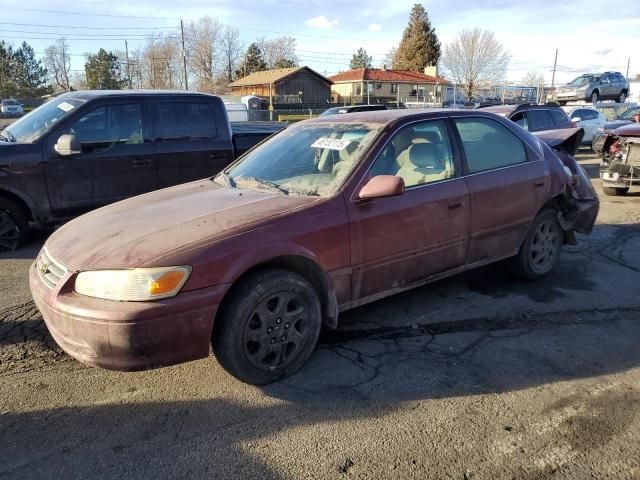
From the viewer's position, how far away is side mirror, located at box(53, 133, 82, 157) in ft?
19.3

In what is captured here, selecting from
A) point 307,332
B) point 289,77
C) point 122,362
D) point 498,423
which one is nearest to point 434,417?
point 498,423

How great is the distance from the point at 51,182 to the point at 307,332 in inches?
168

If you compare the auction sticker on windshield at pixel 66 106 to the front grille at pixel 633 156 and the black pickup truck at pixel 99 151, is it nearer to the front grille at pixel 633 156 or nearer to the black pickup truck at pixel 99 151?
the black pickup truck at pixel 99 151

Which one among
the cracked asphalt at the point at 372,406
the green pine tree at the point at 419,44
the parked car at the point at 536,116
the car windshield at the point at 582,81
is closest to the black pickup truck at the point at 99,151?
the cracked asphalt at the point at 372,406

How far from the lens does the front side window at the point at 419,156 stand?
12.5ft

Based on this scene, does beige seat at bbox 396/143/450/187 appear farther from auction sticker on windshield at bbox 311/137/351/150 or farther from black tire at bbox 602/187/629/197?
black tire at bbox 602/187/629/197

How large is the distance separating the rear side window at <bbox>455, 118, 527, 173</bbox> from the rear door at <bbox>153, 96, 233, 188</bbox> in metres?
3.72

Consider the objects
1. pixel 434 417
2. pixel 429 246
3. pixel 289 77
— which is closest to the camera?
pixel 434 417

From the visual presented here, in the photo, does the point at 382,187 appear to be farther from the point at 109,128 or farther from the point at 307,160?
the point at 109,128

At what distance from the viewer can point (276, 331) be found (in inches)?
125

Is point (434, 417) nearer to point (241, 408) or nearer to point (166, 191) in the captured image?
point (241, 408)

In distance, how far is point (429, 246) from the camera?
3.96 meters

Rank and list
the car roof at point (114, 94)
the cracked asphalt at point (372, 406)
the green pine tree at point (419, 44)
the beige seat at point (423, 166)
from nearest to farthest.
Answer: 1. the cracked asphalt at point (372, 406)
2. the beige seat at point (423, 166)
3. the car roof at point (114, 94)
4. the green pine tree at point (419, 44)

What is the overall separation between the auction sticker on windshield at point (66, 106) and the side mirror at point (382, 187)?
4.38 metres
